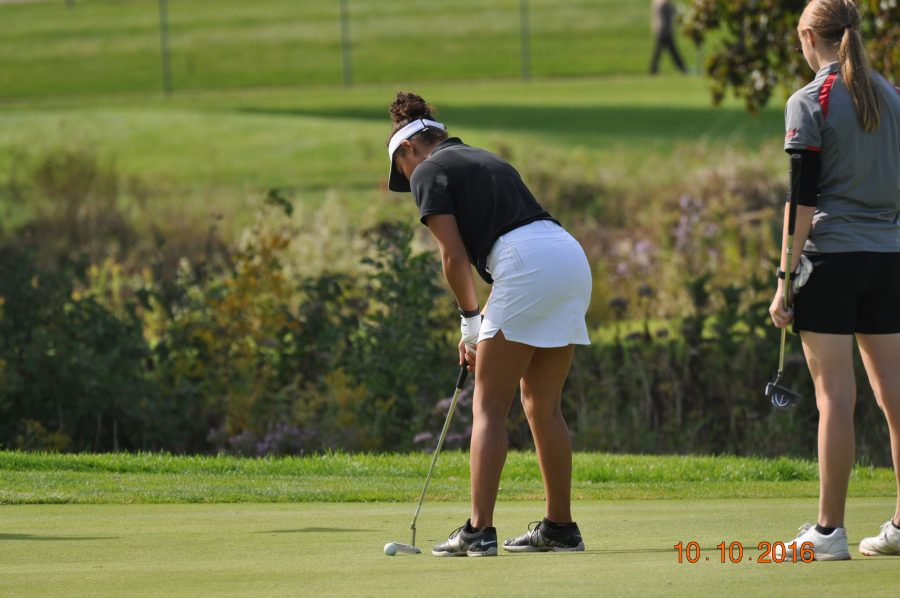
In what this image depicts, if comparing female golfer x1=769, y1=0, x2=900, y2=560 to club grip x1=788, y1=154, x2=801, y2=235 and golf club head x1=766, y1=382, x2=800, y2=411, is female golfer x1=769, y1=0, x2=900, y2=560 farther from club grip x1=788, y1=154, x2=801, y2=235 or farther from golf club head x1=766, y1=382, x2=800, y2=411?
golf club head x1=766, y1=382, x2=800, y2=411

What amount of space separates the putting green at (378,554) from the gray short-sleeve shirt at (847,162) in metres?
1.19

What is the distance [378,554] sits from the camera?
606cm

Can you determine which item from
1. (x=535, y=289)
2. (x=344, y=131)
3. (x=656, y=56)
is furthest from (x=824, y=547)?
(x=656, y=56)

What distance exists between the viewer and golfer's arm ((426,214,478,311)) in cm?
618

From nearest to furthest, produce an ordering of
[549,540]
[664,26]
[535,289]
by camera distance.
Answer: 1. [535,289]
2. [549,540]
3. [664,26]

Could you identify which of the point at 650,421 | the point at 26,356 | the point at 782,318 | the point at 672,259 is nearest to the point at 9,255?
the point at 26,356

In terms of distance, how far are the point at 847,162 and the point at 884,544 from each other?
1406 mm

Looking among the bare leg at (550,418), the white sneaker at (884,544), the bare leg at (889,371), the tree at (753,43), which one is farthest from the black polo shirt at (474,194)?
the tree at (753,43)

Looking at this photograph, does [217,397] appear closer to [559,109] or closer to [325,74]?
[559,109]

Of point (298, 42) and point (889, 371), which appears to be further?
point (298, 42)

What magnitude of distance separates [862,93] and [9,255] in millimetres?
9519

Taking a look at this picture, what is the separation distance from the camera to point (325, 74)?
161 ft

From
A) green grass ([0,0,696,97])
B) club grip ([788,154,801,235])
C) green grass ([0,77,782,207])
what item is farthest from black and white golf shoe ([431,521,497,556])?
green grass ([0,0,696,97])
